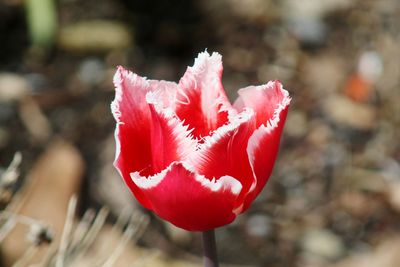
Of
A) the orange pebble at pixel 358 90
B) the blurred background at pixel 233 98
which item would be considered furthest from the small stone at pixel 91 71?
the orange pebble at pixel 358 90

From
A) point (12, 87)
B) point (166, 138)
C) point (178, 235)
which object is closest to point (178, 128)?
point (166, 138)

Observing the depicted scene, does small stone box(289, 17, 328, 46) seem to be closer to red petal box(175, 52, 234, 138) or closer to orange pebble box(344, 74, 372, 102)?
orange pebble box(344, 74, 372, 102)

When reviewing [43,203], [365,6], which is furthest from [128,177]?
[365,6]

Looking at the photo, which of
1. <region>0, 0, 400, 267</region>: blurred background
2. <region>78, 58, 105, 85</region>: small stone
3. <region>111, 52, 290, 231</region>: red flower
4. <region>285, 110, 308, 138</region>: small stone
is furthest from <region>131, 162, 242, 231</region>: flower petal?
<region>78, 58, 105, 85</region>: small stone

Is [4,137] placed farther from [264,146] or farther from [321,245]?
[264,146]

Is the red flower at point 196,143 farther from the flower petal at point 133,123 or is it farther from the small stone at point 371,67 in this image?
the small stone at point 371,67

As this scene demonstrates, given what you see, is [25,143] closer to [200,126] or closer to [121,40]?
[121,40]
